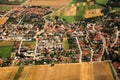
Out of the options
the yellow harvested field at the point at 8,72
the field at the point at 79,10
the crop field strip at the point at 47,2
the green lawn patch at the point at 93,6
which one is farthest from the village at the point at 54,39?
the green lawn patch at the point at 93,6

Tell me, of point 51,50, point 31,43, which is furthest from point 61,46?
point 31,43

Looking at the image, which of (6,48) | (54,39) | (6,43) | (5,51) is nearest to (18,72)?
(5,51)

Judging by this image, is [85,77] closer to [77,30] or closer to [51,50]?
[51,50]

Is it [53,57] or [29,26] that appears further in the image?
[29,26]

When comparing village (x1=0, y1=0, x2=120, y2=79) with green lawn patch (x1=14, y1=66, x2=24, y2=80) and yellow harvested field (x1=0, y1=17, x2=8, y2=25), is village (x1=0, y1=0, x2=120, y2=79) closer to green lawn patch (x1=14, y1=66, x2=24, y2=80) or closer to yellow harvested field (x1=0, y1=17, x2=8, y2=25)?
yellow harvested field (x1=0, y1=17, x2=8, y2=25)

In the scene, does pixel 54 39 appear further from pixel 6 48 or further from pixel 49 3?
pixel 49 3

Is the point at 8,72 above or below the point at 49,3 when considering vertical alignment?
below
